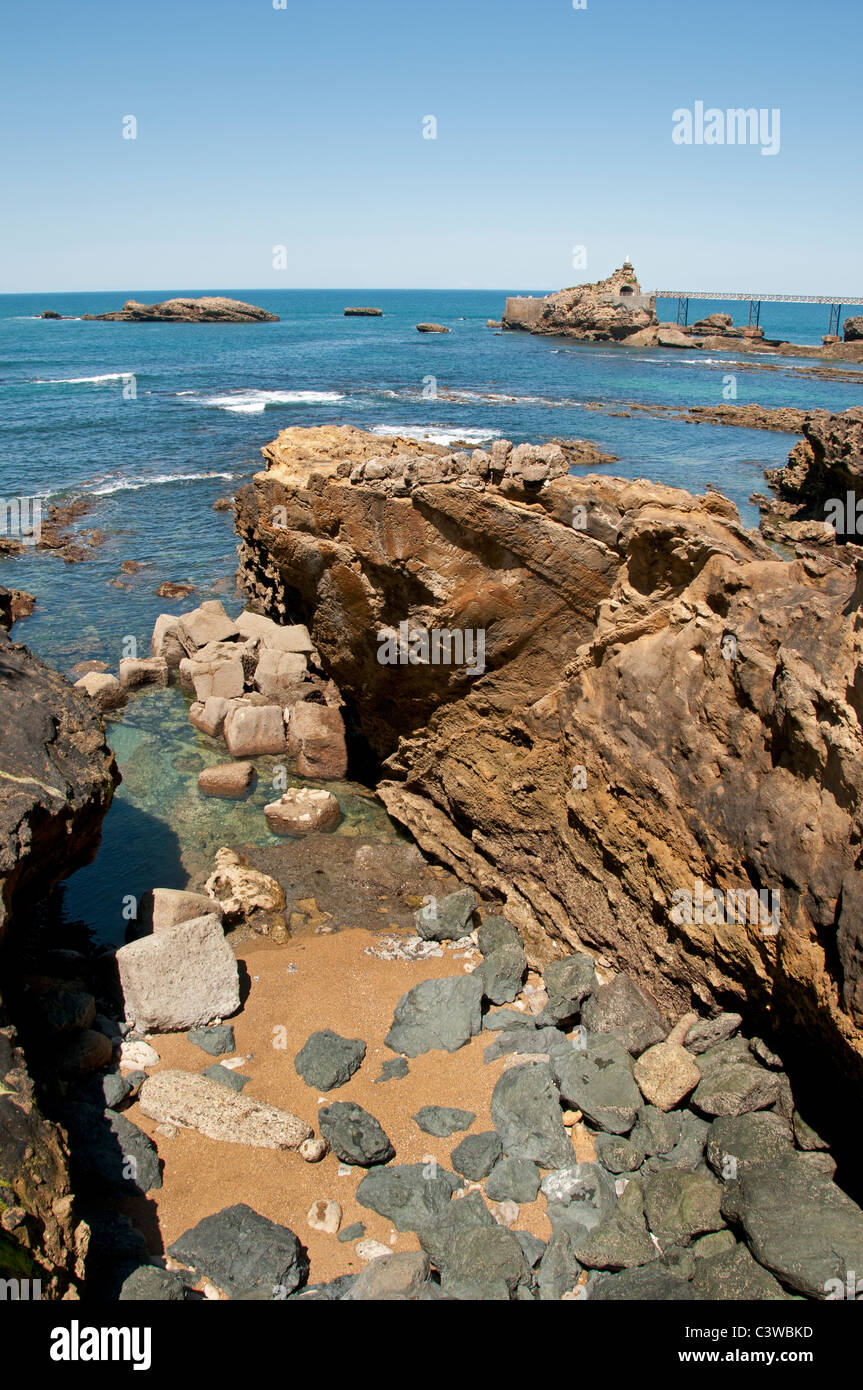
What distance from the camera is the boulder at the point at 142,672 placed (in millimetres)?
16859

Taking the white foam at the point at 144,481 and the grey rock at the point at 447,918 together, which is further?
the white foam at the point at 144,481

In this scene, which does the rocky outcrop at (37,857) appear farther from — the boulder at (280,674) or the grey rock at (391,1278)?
the boulder at (280,674)

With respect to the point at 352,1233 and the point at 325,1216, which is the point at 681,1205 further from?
the point at 325,1216

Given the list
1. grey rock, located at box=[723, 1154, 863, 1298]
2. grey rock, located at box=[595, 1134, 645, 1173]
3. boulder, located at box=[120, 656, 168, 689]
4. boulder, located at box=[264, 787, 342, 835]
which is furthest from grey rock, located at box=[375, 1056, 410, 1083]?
boulder, located at box=[120, 656, 168, 689]

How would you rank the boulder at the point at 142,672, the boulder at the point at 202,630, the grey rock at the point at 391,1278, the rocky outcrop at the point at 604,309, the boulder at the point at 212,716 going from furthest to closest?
1. the rocky outcrop at the point at 604,309
2. the boulder at the point at 202,630
3. the boulder at the point at 142,672
4. the boulder at the point at 212,716
5. the grey rock at the point at 391,1278

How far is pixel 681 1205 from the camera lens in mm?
6531

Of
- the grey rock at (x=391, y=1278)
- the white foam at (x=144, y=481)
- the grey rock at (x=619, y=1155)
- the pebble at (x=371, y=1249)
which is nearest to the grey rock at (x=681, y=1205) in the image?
the grey rock at (x=619, y=1155)

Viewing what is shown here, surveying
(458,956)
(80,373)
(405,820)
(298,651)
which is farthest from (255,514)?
(80,373)

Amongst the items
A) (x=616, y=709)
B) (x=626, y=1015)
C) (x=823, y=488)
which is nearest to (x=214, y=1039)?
(x=626, y=1015)

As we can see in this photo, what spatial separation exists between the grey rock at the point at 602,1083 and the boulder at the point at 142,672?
38.8 ft

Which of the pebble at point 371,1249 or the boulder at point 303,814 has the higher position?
the boulder at point 303,814

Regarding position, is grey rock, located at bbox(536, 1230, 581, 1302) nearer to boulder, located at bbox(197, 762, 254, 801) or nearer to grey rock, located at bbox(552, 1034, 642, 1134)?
grey rock, located at bbox(552, 1034, 642, 1134)

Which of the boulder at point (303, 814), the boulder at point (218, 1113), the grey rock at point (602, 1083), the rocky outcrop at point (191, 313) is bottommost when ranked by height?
the boulder at point (218, 1113)

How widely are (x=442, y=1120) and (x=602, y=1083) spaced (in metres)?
1.44
